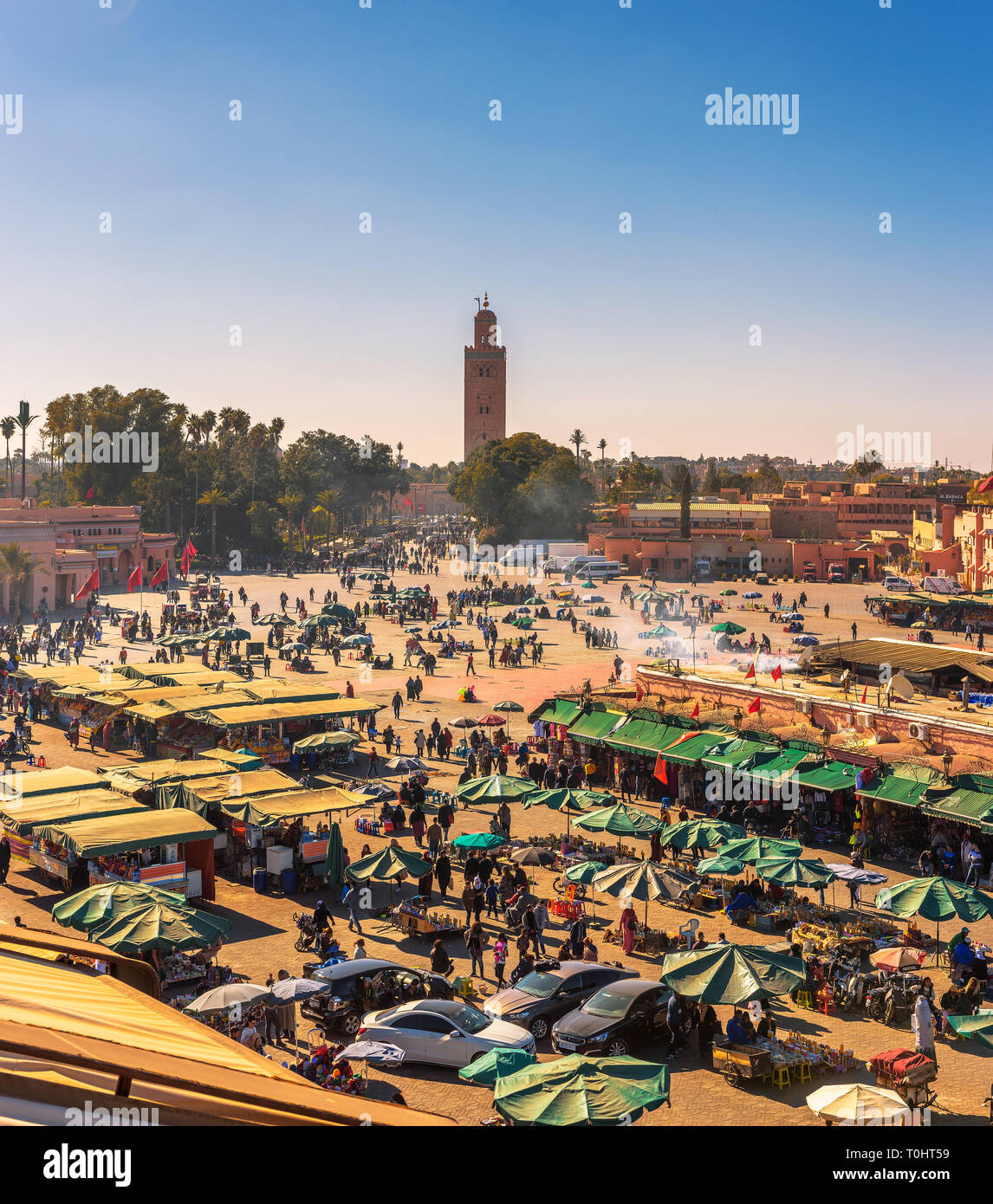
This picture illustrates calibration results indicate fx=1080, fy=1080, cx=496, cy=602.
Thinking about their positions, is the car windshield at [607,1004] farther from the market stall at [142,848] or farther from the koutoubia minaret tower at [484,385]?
the koutoubia minaret tower at [484,385]

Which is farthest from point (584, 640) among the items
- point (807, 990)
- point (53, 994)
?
point (53, 994)

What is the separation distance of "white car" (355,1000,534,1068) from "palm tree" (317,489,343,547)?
96.8 metres

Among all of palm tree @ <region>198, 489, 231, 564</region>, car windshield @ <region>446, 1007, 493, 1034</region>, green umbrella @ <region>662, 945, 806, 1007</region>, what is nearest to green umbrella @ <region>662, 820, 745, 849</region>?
green umbrella @ <region>662, 945, 806, 1007</region>

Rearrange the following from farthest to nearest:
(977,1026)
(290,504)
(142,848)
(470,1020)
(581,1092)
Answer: (290,504)
(142,848)
(470,1020)
(977,1026)
(581,1092)

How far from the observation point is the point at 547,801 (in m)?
22.1

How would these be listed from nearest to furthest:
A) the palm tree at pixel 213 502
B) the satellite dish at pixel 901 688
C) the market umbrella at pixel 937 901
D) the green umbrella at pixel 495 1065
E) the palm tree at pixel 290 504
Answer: the green umbrella at pixel 495 1065 < the market umbrella at pixel 937 901 < the satellite dish at pixel 901 688 < the palm tree at pixel 213 502 < the palm tree at pixel 290 504

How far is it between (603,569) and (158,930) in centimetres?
7208

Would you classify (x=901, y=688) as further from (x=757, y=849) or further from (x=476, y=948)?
(x=476, y=948)

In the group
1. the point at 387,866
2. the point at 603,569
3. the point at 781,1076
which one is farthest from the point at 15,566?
the point at 781,1076

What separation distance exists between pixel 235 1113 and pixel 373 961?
11705 mm

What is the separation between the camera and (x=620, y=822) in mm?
→ 20484

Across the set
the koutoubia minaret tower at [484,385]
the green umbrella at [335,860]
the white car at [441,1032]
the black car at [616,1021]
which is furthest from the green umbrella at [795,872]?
the koutoubia minaret tower at [484,385]

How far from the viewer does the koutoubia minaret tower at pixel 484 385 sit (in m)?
149

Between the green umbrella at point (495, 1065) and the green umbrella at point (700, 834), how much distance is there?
8171 mm
